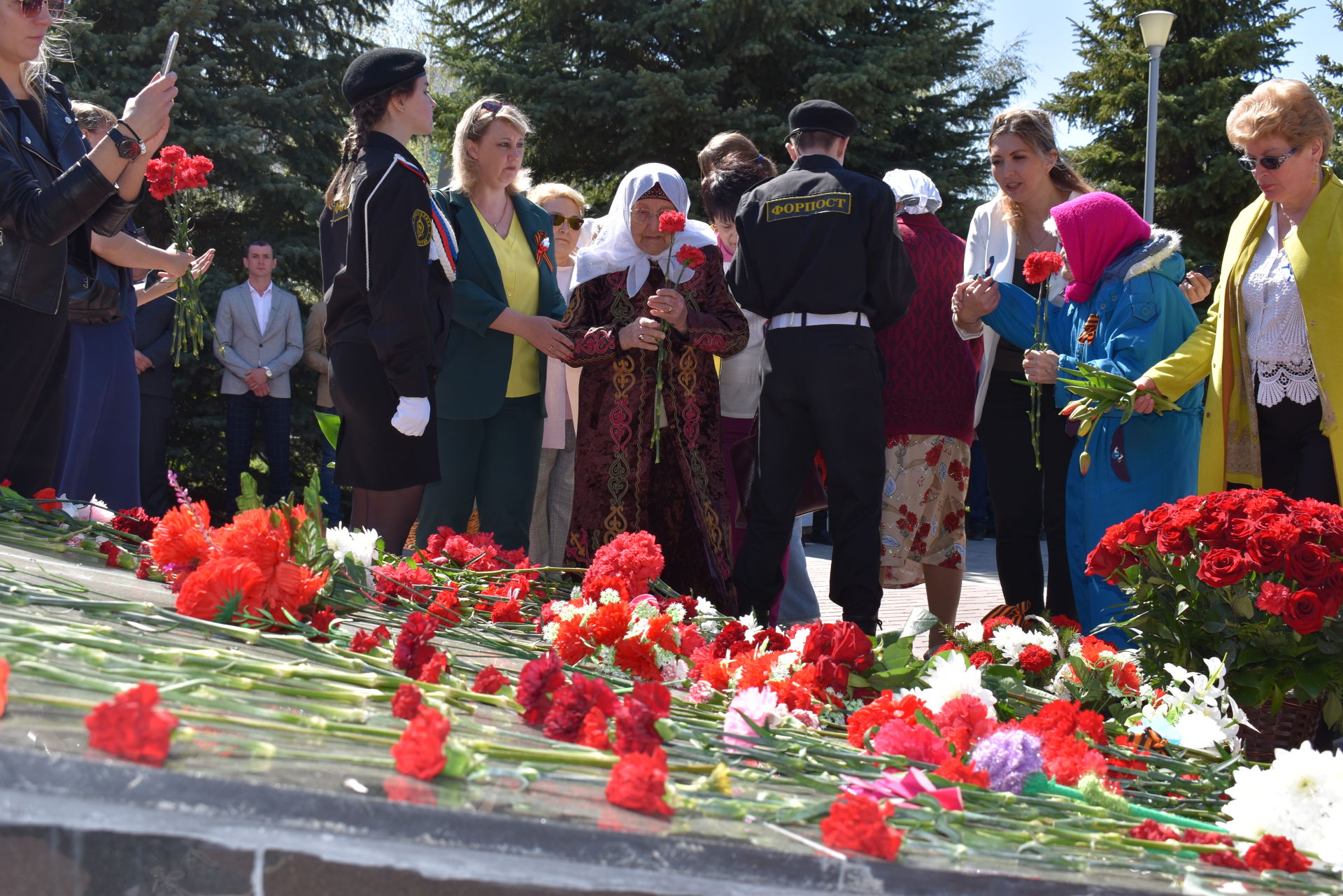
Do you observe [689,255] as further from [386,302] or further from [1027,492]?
[1027,492]

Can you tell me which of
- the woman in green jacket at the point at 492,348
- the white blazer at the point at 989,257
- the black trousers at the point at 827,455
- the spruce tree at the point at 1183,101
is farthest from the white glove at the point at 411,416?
the spruce tree at the point at 1183,101

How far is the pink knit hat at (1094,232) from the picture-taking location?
4.14m

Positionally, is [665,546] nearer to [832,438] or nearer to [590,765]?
[832,438]

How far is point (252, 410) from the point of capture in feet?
30.9

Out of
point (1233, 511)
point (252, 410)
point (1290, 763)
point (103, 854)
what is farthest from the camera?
point (252, 410)

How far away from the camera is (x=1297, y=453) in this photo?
12.9 feet

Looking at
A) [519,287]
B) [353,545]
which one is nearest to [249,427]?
[519,287]

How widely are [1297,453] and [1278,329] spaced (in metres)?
0.41

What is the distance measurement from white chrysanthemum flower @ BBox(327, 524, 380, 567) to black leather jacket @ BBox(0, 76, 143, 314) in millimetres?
1128

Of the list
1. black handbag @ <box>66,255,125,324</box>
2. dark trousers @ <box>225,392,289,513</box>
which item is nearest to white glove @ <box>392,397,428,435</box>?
black handbag @ <box>66,255,125,324</box>

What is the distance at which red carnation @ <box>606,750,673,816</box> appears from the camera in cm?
129

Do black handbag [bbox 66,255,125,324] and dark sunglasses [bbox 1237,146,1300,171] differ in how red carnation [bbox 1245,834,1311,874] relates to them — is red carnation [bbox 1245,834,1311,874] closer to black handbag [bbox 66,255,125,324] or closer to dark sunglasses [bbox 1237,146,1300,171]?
dark sunglasses [bbox 1237,146,1300,171]

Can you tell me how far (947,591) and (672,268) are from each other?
1731 millimetres

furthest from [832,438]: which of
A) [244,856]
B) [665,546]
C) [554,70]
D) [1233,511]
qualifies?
[554,70]
